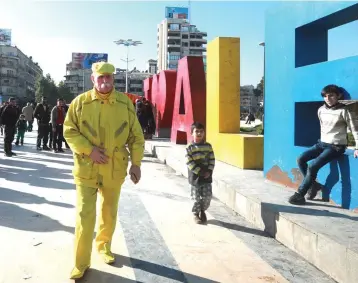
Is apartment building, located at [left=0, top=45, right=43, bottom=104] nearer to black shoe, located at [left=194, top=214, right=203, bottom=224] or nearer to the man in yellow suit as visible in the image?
black shoe, located at [left=194, top=214, right=203, bottom=224]

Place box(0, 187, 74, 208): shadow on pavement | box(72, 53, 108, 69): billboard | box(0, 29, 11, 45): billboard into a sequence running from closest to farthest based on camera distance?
box(0, 187, 74, 208): shadow on pavement
box(72, 53, 108, 69): billboard
box(0, 29, 11, 45): billboard

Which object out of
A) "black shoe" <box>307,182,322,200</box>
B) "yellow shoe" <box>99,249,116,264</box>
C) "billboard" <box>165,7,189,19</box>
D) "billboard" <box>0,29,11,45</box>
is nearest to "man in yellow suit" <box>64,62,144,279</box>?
"yellow shoe" <box>99,249,116,264</box>

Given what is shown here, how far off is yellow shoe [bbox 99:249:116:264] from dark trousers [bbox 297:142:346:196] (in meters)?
2.47

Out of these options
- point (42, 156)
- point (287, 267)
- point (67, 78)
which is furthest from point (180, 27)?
point (287, 267)

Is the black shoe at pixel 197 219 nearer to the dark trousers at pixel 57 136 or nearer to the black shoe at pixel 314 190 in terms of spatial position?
the black shoe at pixel 314 190

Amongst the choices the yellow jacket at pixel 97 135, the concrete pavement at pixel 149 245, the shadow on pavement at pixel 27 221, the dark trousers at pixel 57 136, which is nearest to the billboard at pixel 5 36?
the dark trousers at pixel 57 136

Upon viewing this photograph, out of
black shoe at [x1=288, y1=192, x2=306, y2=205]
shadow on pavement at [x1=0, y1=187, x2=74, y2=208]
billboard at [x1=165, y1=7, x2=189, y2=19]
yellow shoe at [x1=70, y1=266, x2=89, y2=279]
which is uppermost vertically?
billboard at [x1=165, y1=7, x2=189, y2=19]

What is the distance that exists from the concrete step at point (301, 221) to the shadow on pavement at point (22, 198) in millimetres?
2437

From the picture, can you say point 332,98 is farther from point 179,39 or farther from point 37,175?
point 179,39

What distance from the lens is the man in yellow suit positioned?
3.14 m

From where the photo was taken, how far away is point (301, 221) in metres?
3.88

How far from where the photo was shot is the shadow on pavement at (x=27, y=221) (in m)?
4.42

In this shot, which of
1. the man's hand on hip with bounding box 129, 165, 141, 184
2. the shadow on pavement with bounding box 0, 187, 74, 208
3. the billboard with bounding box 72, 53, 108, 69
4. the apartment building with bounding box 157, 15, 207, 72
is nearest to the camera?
the man's hand on hip with bounding box 129, 165, 141, 184

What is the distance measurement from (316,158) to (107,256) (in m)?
2.73
